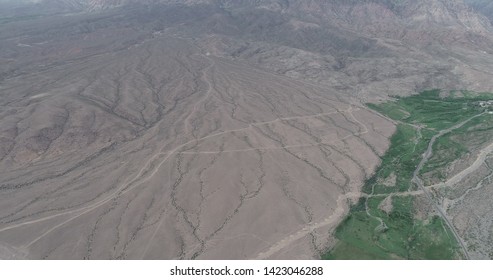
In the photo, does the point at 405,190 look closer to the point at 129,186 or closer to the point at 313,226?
the point at 313,226

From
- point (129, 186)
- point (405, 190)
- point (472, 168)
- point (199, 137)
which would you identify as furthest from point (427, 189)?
point (129, 186)

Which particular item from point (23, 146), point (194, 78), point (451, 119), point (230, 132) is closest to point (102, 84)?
point (194, 78)

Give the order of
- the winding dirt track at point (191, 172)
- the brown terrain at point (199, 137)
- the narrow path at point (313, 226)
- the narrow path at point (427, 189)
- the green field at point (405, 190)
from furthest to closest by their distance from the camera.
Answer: the narrow path at point (427, 189), the brown terrain at point (199, 137), the green field at point (405, 190), the winding dirt track at point (191, 172), the narrow path at point (313, 226)

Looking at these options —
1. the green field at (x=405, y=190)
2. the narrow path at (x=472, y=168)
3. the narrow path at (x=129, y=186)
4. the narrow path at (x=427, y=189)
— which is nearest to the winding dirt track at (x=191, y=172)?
the narrow path at (x=129, y=186)

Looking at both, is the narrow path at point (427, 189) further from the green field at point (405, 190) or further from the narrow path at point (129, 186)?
the narrow path at point (129, 186)

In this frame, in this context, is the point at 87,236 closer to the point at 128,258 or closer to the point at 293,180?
the point at 128,258

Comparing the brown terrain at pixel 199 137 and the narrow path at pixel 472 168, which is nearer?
the brown terrain at pixel 199 137

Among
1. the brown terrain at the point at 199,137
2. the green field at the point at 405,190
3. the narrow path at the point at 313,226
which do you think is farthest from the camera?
the brown terrain at the point at 199,137
